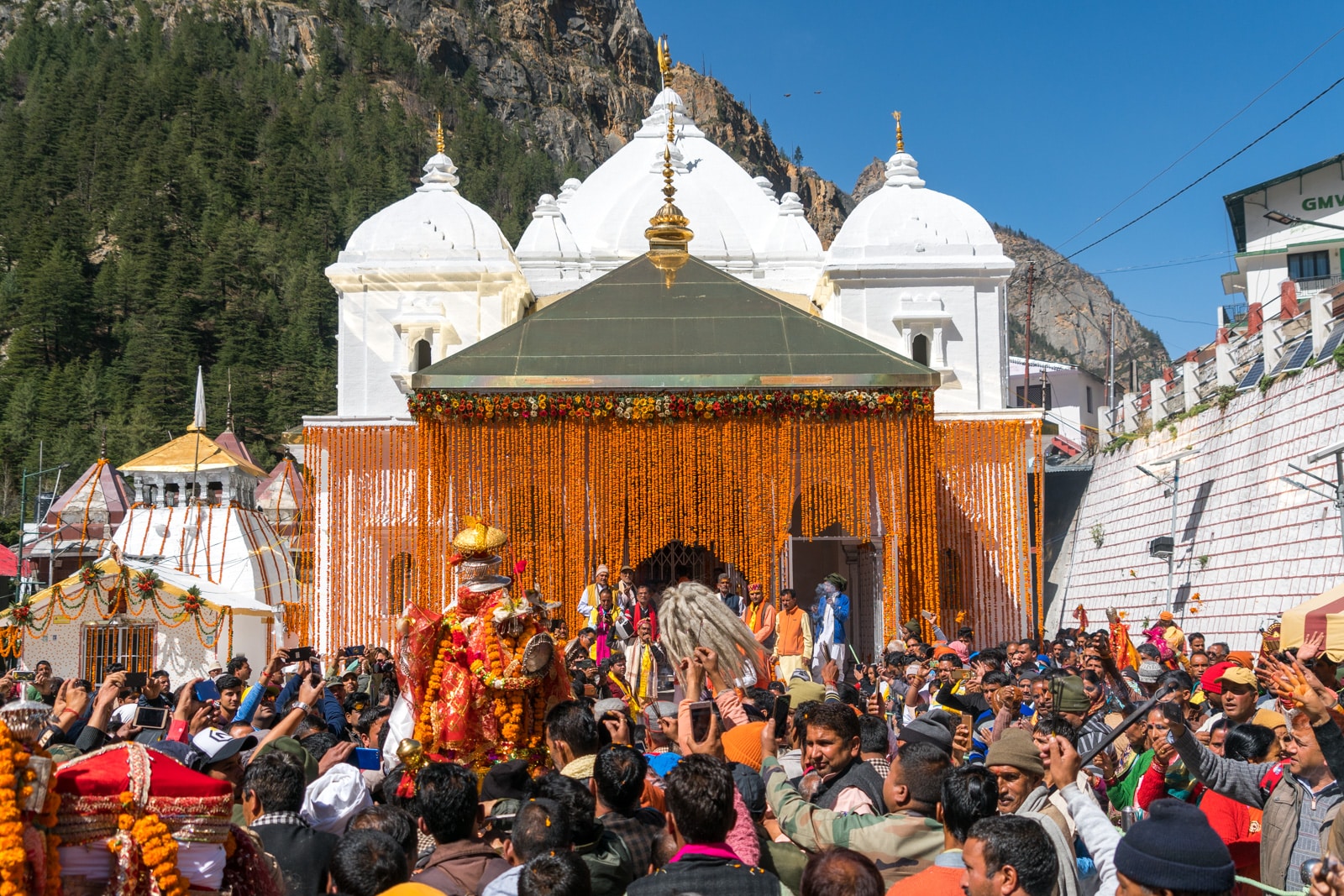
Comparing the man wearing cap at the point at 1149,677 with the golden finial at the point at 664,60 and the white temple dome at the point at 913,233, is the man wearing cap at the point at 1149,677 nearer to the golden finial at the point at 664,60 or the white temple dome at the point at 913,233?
the white temple dome at the point at 913,233

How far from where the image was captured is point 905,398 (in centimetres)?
1975

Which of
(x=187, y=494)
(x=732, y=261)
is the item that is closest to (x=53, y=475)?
(x=187, y=494)

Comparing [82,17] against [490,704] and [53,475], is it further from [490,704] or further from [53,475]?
[490,704]

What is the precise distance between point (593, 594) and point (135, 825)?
14348 millimetres

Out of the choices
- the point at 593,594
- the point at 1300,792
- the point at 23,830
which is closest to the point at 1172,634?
the point at 593,594

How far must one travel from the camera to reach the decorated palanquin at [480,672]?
8328 millimetres

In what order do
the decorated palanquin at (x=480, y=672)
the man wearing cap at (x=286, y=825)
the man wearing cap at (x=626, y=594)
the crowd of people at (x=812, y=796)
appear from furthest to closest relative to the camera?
1. the man wearing cap at (x=626, y=594)
2. the decorated palanquin at (x=480, y=672)
3. the man wearing cap at (x=286, y=825)
4. the crowd of people at (x=812, y=796)

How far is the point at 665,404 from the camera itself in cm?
1988

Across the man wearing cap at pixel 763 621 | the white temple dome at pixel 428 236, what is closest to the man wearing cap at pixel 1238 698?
the man wearing cap at pixel 763 621

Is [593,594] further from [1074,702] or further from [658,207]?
[658,207]

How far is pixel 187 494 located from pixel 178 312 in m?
37.5

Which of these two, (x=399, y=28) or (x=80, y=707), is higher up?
(x=399, y=28)

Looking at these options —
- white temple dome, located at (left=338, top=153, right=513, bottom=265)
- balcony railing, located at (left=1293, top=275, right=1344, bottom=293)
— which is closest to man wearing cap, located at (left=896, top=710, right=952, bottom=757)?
white temple dome, located at (left=338, top=153, right=513, bottom=265)

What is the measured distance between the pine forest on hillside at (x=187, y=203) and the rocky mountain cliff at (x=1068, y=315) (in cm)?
4131
